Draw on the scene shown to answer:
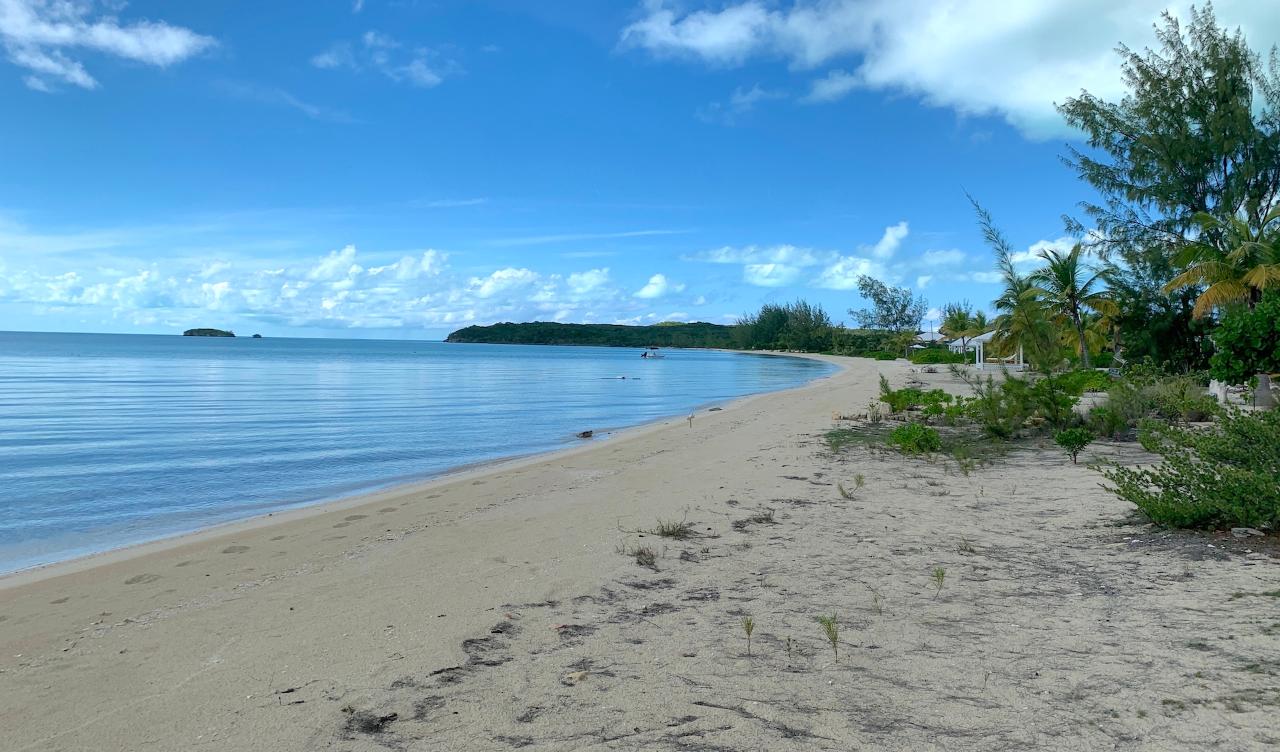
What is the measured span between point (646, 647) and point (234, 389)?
3183cm

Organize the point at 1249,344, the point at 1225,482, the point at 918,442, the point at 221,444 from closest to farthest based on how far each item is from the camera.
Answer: the point at 1225,482 < the point at 918,442 < the point at 1249,344 < the point at 221,444

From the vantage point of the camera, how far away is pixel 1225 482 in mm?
5477

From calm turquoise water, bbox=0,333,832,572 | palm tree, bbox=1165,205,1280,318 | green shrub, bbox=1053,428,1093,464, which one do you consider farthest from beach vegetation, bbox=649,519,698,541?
palm tree, bbox=1165,205,1280,318

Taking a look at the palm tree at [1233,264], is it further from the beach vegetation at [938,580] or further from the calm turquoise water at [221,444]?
the beach vegetation at [938,580]

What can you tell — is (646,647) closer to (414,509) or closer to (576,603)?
(576,603)

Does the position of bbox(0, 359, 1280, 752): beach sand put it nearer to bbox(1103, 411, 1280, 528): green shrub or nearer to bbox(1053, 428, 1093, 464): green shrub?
bbox(1103, 411, 1280, 528): green shrub

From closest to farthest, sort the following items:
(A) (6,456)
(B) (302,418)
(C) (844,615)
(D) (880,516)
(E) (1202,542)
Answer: (C) (844,615)
(E) (1202,542)
(D) (880,516)
(A) (6,456)
(B) (302,418)

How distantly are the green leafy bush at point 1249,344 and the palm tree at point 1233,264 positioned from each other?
14.9 ft

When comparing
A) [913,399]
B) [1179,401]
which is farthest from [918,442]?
[913,399]

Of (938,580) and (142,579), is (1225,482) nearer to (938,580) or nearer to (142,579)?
(938,580)

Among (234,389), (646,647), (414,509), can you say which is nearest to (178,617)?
(646,647)

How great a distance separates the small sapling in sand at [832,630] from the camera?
3813 mm

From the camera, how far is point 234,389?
31.4m

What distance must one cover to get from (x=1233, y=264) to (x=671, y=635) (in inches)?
813
